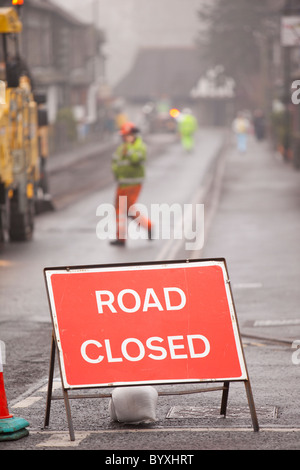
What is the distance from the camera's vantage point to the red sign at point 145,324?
772 centimetres

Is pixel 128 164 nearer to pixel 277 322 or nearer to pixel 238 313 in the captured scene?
pixel 238 313

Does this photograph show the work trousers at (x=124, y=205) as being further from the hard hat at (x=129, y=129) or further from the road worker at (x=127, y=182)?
the hard hat at (x=129, y=129)

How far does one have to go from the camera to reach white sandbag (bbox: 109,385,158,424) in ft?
25.9

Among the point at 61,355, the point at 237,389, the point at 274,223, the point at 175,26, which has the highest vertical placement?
the point at 61,355

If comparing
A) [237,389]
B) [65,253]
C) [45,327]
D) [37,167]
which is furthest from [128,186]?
[237,389]

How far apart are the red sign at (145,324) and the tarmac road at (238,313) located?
1.25 ft

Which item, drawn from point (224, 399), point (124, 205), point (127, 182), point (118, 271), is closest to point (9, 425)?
point (118, 271)

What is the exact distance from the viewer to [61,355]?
7750 mm

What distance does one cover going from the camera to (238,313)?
13.1 metres

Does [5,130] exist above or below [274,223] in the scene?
above

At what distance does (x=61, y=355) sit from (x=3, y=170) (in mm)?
12242

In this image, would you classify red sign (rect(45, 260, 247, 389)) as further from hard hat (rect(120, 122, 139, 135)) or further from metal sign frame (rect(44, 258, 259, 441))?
hard hat (rect(120, 122, 139, 135))

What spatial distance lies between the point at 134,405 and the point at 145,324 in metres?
0.56

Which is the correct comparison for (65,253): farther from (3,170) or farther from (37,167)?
(37,167)
